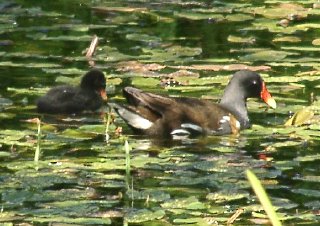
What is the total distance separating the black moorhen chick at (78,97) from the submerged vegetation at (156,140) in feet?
0.29

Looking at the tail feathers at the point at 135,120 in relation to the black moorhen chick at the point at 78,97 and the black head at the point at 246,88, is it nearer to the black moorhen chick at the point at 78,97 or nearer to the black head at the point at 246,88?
the black moorhen chick at the point at 78,97

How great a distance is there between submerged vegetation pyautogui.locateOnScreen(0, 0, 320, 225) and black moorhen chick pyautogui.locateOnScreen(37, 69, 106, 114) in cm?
9

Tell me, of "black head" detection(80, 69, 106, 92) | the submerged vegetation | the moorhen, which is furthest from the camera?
"black head" detection(80, 69, 106, 92)

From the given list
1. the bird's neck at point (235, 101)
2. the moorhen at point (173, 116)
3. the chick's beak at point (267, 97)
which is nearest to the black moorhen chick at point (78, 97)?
the moorhen at point (173, 116)

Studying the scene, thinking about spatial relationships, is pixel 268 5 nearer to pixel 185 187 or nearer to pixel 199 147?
pixel 199 147

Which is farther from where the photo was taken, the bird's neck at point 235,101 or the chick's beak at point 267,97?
the chick's beak at point 267,97

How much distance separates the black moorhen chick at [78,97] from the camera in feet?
32.8

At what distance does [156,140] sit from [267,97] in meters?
1.26

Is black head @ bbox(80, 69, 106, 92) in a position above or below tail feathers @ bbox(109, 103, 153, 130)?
above

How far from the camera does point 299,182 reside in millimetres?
7684

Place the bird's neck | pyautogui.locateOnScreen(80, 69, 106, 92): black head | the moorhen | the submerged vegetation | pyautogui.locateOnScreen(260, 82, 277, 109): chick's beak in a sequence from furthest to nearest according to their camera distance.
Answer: pyautogui.locateOnScreen(80, 69, 106, 92): black head, pyautogui.locateOnScreen(260, 82, 277, 109): chick's beak, the bird's neck, the moorhen, the submerged vegetation

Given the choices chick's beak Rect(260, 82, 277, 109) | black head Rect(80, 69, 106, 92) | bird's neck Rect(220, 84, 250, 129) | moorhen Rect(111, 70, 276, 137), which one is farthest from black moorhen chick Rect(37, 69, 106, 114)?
chick's beak Rect(260, 82, 277, 109)

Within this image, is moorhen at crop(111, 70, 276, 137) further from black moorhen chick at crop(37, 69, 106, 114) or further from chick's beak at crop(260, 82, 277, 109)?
black moorhen chick at crop(37, 69, 106, 114)

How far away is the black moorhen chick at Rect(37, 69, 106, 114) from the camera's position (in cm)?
999
